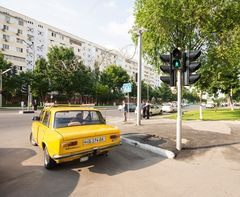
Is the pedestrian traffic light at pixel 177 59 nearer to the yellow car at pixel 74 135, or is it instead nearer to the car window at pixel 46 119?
the yellow car at pixel 74 135

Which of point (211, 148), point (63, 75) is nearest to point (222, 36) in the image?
point (211, 148)

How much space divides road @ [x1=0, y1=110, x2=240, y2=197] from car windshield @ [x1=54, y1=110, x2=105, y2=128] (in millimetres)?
1141

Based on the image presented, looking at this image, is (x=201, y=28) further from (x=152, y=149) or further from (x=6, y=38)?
(x=6, y=38)

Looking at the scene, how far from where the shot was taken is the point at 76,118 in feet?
18.9

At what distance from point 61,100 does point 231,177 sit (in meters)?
47.4

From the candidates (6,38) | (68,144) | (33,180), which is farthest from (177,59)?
(6,38)

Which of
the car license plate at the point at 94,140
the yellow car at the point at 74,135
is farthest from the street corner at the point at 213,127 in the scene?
the car license plate at the point at 94,140

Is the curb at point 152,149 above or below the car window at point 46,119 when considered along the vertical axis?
below

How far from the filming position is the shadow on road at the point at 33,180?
3.91 metres

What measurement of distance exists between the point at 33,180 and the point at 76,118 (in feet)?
6.47

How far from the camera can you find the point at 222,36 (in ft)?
52.3

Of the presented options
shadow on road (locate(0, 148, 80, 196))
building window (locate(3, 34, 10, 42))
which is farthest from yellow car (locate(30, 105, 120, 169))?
building window (locate(3, 34, 10, 42))

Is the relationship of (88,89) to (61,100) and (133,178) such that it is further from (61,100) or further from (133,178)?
(133,178)

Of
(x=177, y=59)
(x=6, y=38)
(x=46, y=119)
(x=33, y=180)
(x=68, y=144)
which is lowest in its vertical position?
(x=33, y=180)
